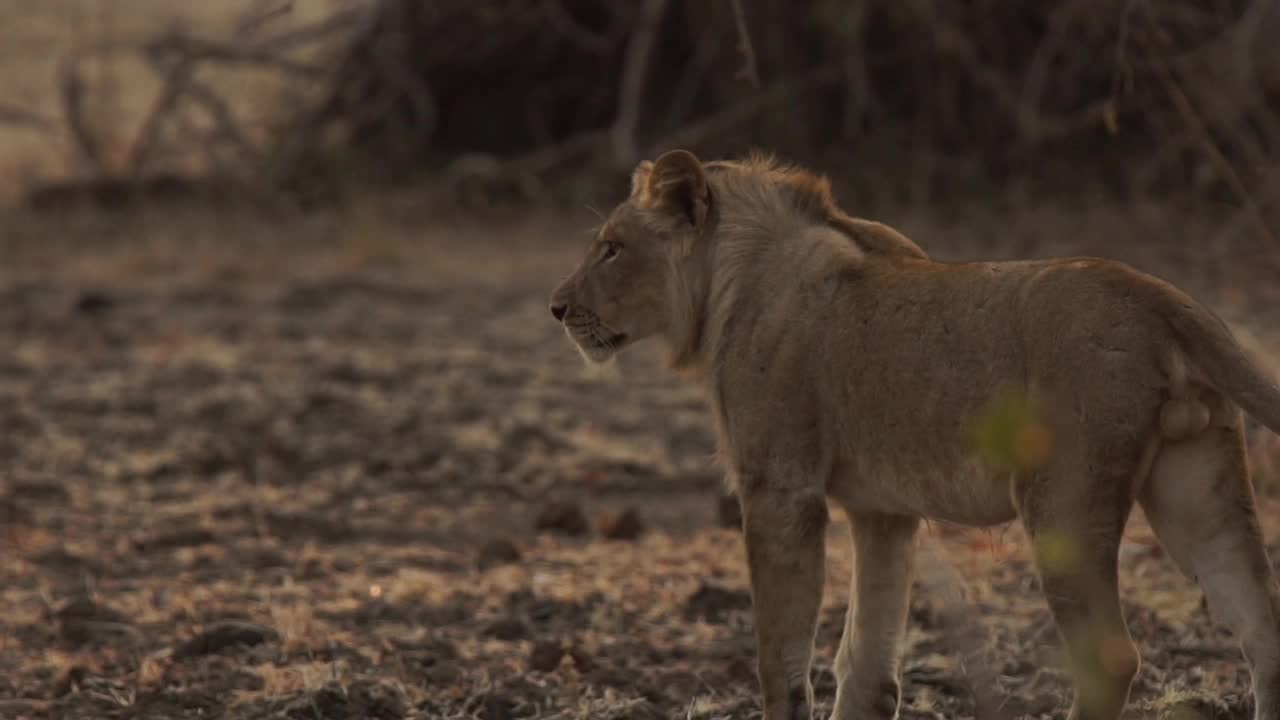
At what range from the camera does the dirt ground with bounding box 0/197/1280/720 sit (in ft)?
17.2

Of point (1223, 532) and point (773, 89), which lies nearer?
point (1223, 532)

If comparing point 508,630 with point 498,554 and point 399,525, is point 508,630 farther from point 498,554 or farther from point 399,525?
point 399,525

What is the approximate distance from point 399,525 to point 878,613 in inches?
127

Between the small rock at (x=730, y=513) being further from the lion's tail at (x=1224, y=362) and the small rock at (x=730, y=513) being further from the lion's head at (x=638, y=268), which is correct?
the lion's tail at (x=1224, y=362)

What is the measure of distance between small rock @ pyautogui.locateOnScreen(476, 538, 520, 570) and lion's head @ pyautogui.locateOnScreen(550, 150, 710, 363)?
2.08 meters

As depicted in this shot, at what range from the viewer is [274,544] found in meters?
7.08

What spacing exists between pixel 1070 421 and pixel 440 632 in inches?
98.8

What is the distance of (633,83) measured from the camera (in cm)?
1209

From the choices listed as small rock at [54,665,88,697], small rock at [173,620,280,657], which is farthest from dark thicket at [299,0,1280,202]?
small rock at [54,665,88,697]

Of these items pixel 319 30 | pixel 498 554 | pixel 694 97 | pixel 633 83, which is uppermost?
pixel 319 30

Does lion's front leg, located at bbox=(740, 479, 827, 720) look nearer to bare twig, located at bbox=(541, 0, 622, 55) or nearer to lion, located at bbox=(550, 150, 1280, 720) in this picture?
lion, located at bbox=(550, 150, 1280, 720)

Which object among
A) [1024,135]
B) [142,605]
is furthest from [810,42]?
[142,605]

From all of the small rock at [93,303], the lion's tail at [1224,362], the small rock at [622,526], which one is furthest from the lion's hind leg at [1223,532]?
the small rock at [93,303]

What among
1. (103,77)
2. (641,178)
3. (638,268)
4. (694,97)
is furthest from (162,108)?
(638,268)
